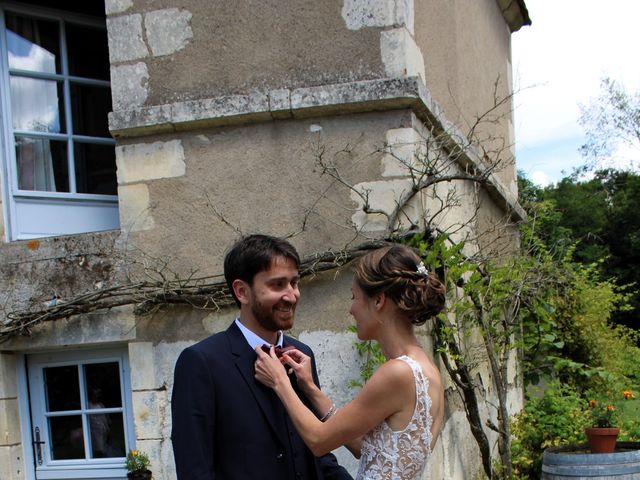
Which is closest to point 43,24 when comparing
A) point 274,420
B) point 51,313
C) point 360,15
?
point 51,313

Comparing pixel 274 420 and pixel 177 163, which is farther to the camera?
pixel 177 163

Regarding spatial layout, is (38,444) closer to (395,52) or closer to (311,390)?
(311,390)

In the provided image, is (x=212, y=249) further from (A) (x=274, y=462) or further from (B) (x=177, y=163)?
(A) (x=274, y=462)

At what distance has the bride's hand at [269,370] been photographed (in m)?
2.16

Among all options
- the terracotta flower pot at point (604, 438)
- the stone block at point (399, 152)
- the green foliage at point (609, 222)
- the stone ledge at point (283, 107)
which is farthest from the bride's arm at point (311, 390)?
the green foliage at point (609, 222)

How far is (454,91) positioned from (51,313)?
309 centimetres

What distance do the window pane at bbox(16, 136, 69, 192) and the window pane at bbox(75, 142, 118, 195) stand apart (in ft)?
0.33

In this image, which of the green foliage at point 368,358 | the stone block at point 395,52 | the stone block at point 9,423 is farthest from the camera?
the stone block at point 9,423

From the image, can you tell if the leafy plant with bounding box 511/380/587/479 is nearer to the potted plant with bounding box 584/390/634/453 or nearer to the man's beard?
the potted plant with bounding box 584/390/634/453

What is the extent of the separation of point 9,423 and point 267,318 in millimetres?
2673

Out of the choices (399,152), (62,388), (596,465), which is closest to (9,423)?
(62,388)

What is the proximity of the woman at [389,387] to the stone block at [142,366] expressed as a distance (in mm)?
1930

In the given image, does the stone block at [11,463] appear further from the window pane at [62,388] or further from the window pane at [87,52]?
the window pane at [87,52]

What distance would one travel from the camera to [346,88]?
12.1 feet
